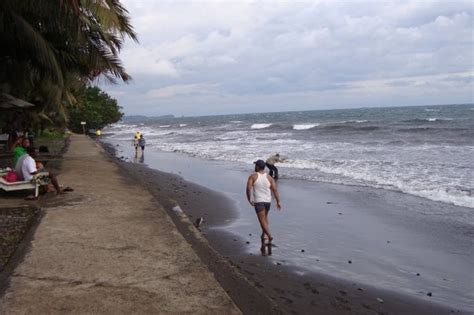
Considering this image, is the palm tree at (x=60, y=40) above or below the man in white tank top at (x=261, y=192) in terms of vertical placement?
above

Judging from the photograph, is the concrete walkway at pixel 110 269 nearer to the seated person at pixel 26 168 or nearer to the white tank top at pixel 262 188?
the seated person at pixel 26 168

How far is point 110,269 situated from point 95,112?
162 feet

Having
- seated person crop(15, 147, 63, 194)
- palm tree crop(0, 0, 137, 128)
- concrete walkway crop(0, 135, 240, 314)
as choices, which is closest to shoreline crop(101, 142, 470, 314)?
concrete walkway crop(0, 135, 240, 314)

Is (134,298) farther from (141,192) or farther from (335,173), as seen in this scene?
(335,173)

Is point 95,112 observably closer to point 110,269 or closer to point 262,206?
point 262,206

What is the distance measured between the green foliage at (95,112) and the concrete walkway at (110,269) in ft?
140

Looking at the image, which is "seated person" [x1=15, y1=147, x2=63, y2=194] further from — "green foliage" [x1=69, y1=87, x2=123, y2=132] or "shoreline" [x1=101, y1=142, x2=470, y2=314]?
"green foliage" [x1=69, y1=87, x2=123, y2=132]

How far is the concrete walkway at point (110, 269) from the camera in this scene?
409cm

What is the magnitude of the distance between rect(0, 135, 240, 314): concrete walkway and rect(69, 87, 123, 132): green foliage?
42800 millimetres

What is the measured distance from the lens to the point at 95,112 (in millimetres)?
51719

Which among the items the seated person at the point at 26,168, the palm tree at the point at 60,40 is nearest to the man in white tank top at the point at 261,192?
the palm tree at the point at 60,40

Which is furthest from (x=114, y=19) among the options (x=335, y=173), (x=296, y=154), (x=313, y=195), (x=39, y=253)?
(x=296, y=154)

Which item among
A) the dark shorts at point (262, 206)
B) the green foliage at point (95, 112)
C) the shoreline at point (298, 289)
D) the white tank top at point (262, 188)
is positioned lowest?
the shoreline at point (298, 289)

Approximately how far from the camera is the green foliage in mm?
50006
